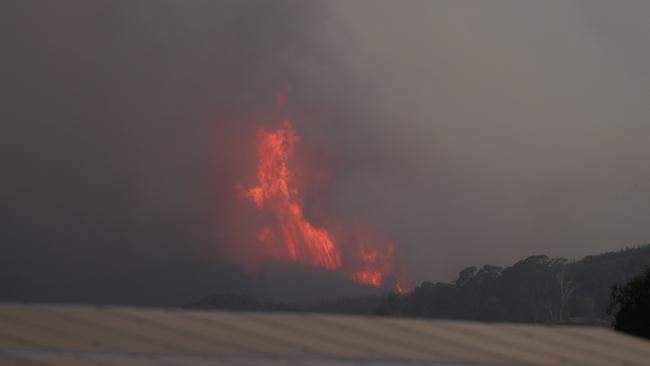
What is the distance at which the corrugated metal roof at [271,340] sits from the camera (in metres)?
22.4

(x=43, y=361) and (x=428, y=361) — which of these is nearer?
(x=43, y=361)

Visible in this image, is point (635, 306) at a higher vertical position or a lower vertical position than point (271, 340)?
higher

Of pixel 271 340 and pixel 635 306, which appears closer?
pixel 271 340

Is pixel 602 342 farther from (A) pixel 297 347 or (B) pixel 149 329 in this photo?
(B) pixel 149 329

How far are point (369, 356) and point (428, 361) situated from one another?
1582 millimetres

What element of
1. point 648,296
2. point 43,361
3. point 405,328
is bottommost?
point 43,361

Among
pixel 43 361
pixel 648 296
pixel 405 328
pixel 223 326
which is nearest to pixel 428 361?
pixel 405 328

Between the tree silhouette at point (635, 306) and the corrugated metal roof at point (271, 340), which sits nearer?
the corrugated metal roof at point (271, 340)

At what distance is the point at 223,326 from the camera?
24141 millimetres

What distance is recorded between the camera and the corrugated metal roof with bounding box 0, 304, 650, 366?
22438 mm

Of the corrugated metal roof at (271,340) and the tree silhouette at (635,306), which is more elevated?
the tree silhouette at (635,306)

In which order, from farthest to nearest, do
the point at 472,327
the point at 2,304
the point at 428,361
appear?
the point at 472,327, the point at 428,361, the point at 2,304

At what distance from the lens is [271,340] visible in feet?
78.9

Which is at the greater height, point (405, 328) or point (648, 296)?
point (648, 296)
